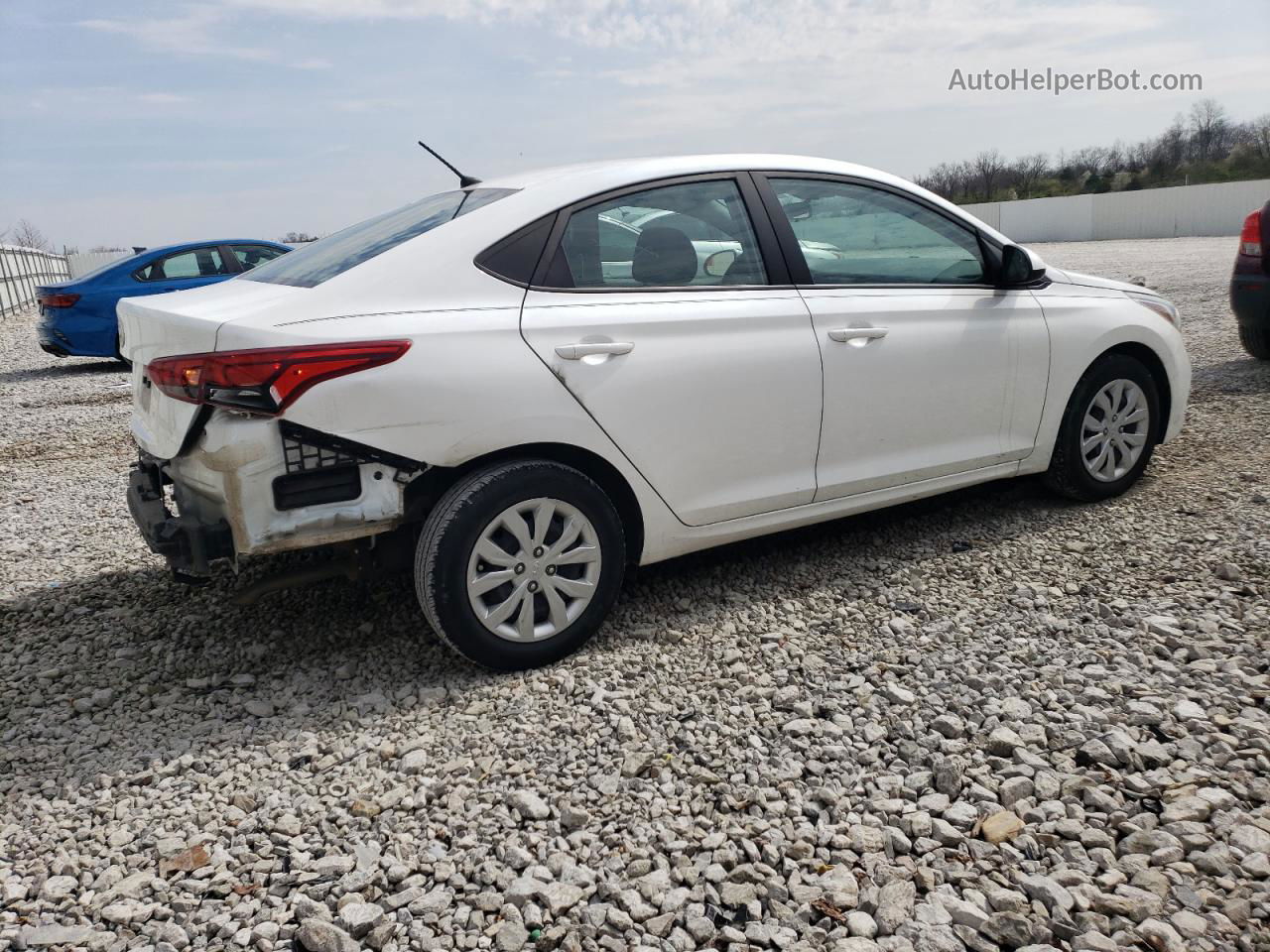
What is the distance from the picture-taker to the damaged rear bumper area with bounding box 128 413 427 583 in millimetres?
3090

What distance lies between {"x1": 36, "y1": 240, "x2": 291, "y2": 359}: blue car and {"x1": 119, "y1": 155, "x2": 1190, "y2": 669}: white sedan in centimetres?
1000

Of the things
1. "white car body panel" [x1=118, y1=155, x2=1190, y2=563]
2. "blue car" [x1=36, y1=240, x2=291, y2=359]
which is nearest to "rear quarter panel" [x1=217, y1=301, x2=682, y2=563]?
"white car body panel" [x1=118, y1=155, x2=1190, y2=563]

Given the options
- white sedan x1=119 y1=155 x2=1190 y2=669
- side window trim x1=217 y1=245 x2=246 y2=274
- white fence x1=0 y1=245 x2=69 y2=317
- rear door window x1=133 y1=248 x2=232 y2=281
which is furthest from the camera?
white fence x1=0 y1=245 x2=69 y2=317

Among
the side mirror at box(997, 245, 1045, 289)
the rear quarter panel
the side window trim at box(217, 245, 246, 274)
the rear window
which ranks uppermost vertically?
the side window trim at box(217, 245, 246, 274)

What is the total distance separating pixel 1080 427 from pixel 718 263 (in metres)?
2.14

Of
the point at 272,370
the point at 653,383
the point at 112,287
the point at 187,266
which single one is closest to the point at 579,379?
the point at 653,383

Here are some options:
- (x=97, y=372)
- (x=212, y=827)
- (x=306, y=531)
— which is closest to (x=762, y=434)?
(x=306, y=531)

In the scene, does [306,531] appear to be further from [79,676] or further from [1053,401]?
[1053,401]

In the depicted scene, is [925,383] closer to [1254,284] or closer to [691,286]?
[691,286]

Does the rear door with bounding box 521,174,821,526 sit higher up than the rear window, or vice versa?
the rear window

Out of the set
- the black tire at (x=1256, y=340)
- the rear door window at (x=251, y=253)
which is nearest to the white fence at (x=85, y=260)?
the rear door window at (x=251, y=253)

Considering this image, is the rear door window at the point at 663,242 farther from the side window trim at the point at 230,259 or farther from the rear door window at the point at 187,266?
the side window trim at the point at 230,259

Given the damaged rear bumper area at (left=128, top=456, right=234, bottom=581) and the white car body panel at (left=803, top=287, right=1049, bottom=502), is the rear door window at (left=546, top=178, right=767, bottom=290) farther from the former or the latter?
the damaged rear bumper area at (left=128, top=456, right=234, bottom=581)

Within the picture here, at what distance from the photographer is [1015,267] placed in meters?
4.47
